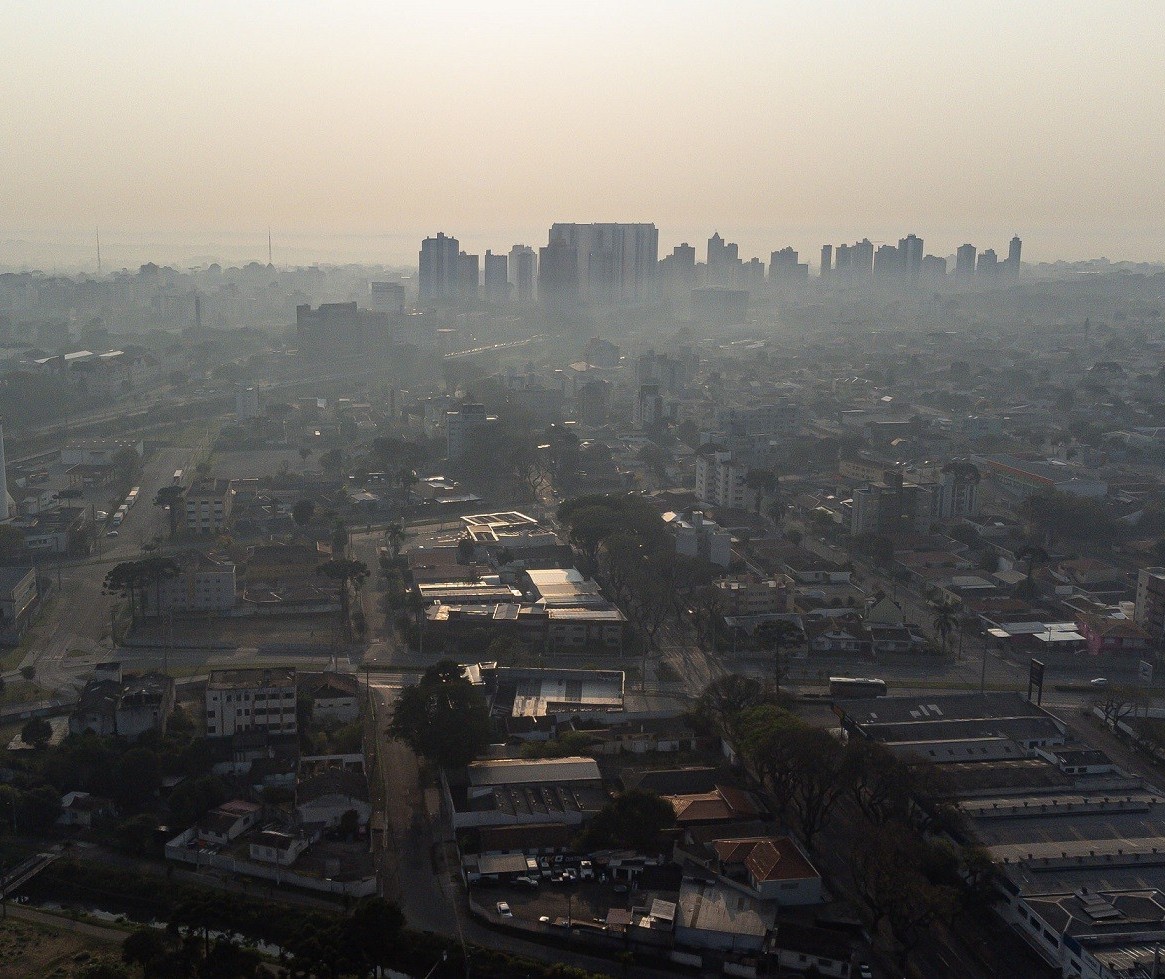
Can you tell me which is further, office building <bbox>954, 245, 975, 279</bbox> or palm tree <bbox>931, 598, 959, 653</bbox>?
office building <bbox>954, 245, 975, 279</bbox>

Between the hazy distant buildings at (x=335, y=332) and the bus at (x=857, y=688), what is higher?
the hazy distant buildings at (x=335, y=332)

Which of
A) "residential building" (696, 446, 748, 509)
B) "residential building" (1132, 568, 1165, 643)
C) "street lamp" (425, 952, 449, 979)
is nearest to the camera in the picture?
"street lamp" (425, 952, 449, 979)

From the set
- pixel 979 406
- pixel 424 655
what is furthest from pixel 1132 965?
pixel 979 406

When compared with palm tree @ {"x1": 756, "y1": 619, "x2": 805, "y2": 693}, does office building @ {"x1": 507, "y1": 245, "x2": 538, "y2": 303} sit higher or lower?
higher

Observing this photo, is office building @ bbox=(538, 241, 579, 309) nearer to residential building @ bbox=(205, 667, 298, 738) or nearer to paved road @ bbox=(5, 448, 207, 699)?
paved road @ bbox=(5, 448, 207, 699)

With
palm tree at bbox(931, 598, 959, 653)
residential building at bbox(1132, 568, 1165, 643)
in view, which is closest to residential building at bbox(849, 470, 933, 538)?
palm tree at bbox(931, 598, 959, 653)

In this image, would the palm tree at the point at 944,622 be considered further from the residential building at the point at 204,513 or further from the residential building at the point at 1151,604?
the residential building at the point at 204,513

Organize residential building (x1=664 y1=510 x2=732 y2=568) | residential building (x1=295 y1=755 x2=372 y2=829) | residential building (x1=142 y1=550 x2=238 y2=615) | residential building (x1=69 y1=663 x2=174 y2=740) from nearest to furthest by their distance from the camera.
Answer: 1. residential building (x1=295 y1=755 x2=372 y2=829)
2. residential building (x1=69 y1=663 x2=174 y2=740)
3. residential building (x1=142 y1=550 x2=238 y2=615)
4. residential building (x1=664 y1=510 x2=732 y2=568)

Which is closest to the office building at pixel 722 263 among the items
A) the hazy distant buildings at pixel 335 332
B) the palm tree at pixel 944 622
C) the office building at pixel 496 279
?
the office building at pixel 496 279
